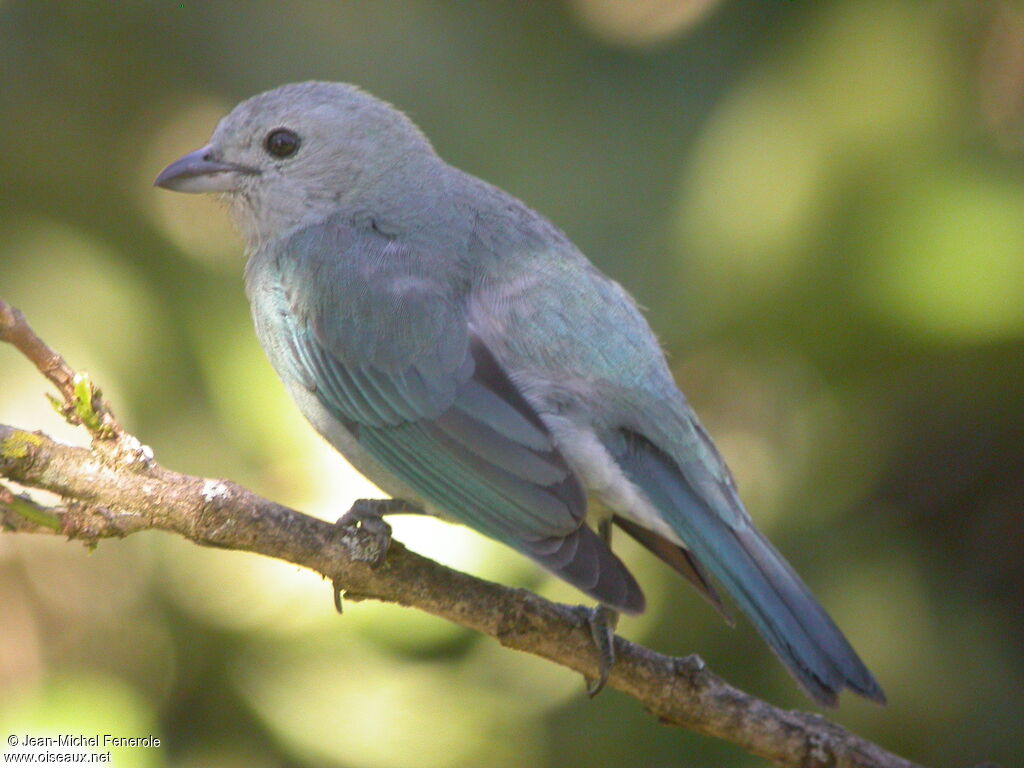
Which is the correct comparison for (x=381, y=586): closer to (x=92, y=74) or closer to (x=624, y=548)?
(x=624, y=548)

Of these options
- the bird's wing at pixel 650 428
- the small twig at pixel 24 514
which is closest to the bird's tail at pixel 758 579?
the bird's wing at pixel 650 428

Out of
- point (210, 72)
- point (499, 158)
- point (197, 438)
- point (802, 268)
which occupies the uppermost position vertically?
point (210, 72)

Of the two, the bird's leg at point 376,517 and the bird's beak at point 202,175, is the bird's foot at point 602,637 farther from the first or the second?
the bird's beak at point 202,175

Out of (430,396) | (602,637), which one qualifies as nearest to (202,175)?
(430,396)

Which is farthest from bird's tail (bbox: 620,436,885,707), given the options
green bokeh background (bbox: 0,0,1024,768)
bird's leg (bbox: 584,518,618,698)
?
green bokeh background (bbox: 0,0,1024,768)

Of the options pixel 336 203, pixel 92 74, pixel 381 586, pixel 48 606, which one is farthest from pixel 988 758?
pixel 92 74

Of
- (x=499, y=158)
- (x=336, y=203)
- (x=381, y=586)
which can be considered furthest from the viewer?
(x=499, y=158)
